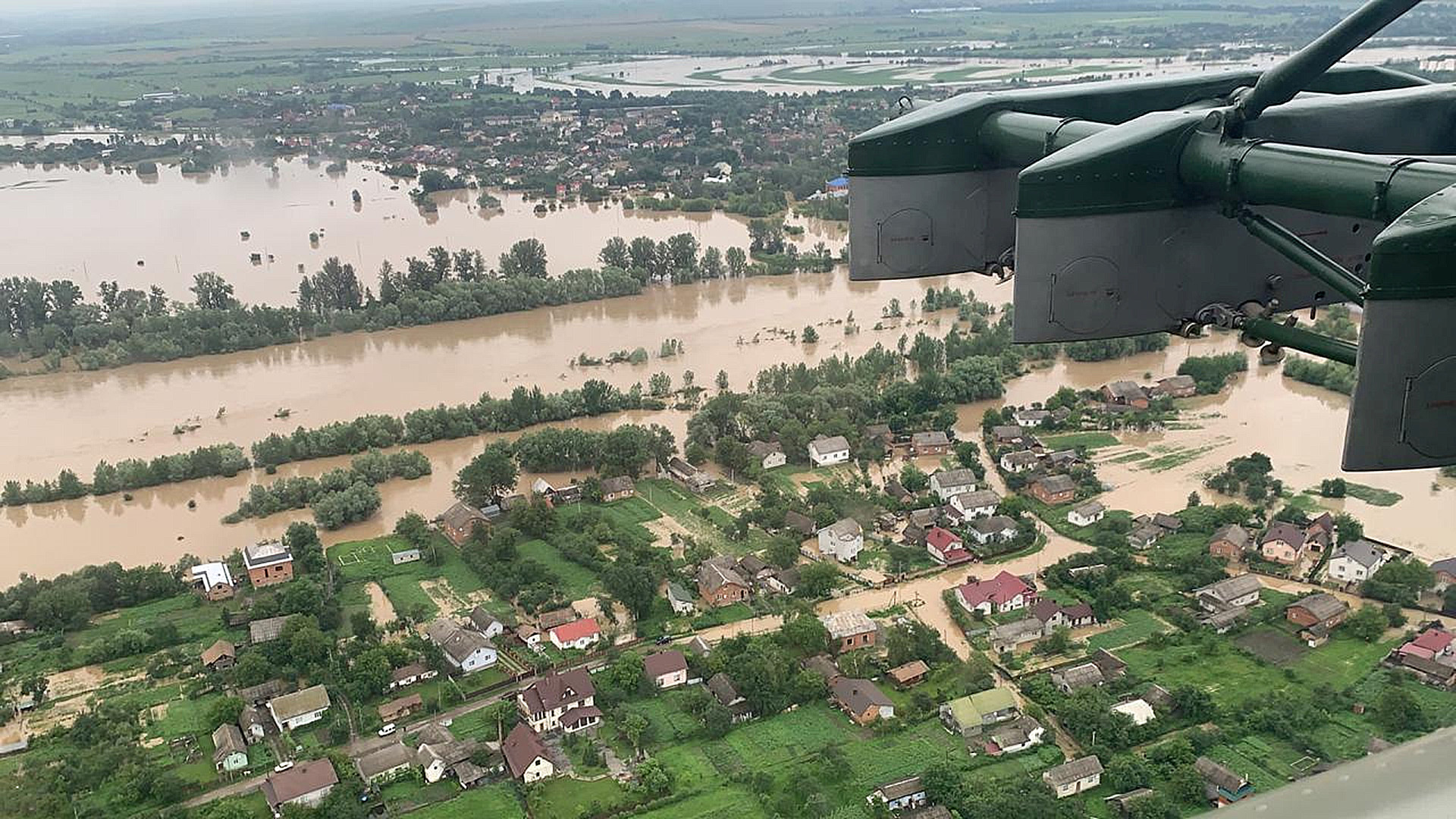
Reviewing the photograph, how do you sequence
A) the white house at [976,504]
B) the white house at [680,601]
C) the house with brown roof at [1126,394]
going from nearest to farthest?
1. the white house at [680,601]
2. the white house at [976,504]
3. the house with brown roof at [1126,394]

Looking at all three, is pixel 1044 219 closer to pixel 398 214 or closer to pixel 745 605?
pixel 745 605

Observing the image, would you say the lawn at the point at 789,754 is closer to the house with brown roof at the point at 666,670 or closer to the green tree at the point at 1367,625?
the house with brown roof at the point at 666,670

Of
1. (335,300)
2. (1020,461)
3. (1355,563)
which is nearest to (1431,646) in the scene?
(1355,563)

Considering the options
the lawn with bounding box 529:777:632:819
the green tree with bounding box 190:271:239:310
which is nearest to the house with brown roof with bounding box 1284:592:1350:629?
the lawn with bounding box 529:777:632:819

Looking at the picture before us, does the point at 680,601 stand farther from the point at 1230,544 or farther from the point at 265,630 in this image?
the point at 1230,544

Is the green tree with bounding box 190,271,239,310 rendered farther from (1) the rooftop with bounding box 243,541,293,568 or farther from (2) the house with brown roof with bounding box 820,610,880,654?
(2) the house with brown roof with bounding box 820,610,880,654

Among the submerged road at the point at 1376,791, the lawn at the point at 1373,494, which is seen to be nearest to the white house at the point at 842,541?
the lawn at the point at 1373,494
